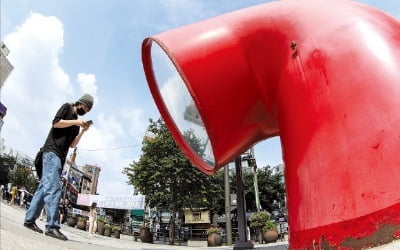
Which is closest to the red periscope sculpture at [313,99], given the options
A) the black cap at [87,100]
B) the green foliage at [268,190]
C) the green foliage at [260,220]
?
the black cap at [87,100]

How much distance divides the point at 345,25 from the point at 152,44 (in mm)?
1410

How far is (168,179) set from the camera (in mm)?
18297

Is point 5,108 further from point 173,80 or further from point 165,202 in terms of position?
point 173,80

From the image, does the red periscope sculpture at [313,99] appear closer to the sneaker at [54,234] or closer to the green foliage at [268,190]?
the sneaker at [54,234]

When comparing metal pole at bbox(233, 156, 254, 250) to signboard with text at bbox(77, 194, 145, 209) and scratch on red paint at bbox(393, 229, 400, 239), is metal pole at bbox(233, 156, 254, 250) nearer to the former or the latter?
scratch on red paint at bbox(393, 229, 400, 239)

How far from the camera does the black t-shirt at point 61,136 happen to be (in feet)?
9.78

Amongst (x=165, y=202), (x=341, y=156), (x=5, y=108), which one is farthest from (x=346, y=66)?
(x=5, y=108)

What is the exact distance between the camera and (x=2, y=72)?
45562mm

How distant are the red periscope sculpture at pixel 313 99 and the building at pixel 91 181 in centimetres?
8333

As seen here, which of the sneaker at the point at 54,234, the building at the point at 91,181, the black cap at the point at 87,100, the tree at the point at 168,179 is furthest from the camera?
the building at the point at 91,181

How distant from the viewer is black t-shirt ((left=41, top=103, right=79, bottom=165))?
117 inches

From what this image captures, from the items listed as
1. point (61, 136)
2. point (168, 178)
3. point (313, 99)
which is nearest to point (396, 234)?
point (313, 99)

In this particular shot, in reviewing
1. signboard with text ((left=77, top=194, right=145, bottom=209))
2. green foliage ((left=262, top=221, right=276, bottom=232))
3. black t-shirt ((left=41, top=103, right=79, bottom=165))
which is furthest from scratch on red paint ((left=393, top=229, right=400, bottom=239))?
signboard with text ((left=77, top=194, right=145, bottom=209))

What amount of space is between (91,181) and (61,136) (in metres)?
91.0
